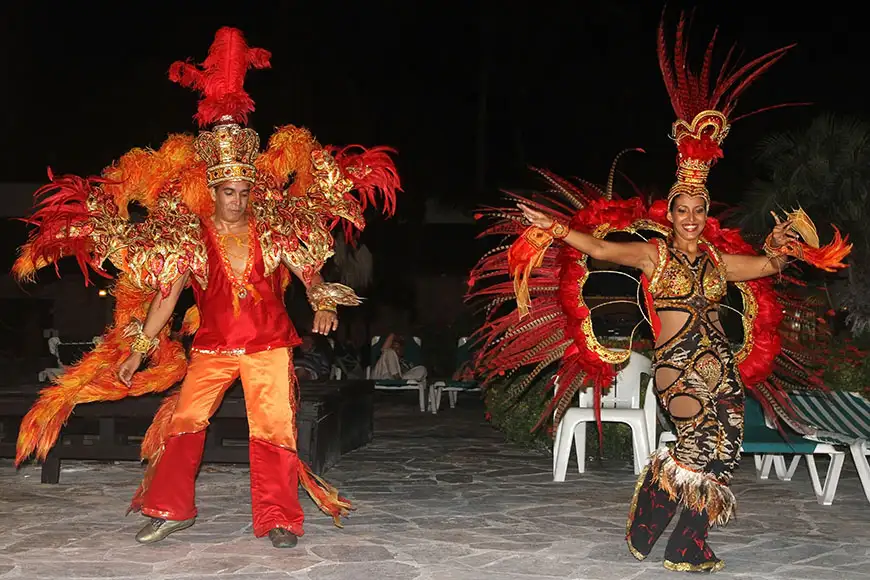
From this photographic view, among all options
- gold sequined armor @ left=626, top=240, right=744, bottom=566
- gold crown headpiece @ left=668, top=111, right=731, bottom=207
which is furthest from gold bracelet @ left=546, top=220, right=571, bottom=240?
gold crown headpiece @ left=668, top=111, right=731, bottom=207

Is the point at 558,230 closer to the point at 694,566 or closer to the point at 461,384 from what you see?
the point at 694,566

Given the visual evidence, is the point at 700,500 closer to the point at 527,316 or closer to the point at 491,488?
the point at 527,316

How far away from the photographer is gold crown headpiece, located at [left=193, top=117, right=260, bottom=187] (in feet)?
20.1

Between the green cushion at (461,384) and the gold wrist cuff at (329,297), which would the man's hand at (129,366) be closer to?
the gold wrist cuff at (329,297)

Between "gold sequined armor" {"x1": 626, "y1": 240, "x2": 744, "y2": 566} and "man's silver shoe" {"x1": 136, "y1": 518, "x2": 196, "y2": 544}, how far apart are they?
2.50m

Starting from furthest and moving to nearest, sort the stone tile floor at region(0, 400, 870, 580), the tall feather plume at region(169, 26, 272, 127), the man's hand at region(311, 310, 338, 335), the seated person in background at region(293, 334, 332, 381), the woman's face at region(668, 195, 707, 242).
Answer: the seated person in background at region(293, 334, 332, 381), the tall feather plume at region(169, 26, 272, 127), the man's hand at region(311, 310, 338, 335), the woman's face at region(668, 195, 707, 242), the stone tile floor at region(0, 400, 870, 580)

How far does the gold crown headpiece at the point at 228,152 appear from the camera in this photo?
6.12 m

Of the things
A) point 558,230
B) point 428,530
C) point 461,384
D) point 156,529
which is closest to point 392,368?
point 461,384

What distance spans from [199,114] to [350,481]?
11.0 ft

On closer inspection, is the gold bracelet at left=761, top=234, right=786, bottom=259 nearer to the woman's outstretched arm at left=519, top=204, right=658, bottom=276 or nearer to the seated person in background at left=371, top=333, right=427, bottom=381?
the woman's outstretched arm at left=519, top=204, right=658, bottom=276

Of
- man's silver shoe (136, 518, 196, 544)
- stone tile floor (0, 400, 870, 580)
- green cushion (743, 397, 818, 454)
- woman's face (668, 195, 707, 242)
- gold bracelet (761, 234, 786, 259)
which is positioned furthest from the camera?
green cushion (743, 397, 818, 454)

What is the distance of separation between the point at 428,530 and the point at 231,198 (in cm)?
225

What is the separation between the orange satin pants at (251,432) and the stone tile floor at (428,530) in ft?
0.77

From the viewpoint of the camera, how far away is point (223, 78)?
641 centimetres
